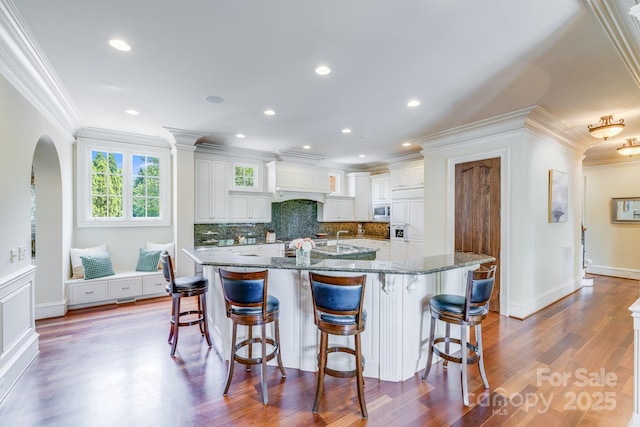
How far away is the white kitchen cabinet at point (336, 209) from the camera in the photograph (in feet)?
23.5

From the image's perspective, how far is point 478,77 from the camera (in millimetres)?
2840

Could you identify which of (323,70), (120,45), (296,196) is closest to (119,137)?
(120,45)

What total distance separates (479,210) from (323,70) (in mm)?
3191

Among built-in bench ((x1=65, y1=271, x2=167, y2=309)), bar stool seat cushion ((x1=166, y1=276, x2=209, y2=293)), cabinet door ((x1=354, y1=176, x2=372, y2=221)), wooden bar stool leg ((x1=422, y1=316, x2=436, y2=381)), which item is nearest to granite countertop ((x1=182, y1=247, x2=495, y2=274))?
bar stool seat cushion ((x1=166, y1=276, x2=209, y2=293))

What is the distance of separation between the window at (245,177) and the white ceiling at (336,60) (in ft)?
5.30

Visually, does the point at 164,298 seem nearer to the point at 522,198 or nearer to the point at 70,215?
the point at 70,215

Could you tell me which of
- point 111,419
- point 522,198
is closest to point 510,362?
point 522,198

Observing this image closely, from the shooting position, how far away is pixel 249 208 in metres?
5.98

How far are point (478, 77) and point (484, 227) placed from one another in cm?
233

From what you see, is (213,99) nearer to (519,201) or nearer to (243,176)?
(243,176)

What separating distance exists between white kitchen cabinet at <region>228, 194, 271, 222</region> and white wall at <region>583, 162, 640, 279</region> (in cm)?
760

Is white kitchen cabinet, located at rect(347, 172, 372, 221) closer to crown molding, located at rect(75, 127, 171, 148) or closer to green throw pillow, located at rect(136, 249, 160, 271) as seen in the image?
crown molding, located at rect(75, 127, 171, 148)

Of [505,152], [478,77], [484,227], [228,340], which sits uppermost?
[478,77]

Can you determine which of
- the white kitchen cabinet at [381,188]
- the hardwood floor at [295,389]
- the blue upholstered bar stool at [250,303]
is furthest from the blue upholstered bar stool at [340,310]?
the white kitchen cabinet at [381,188]
